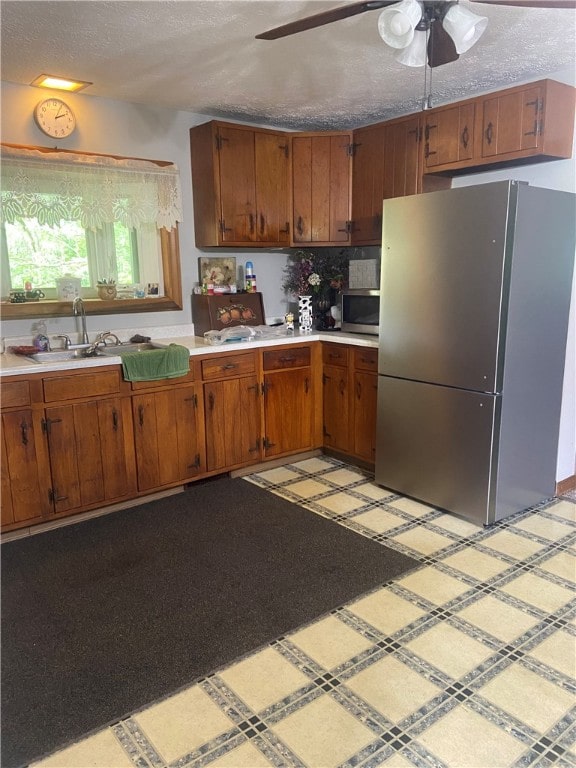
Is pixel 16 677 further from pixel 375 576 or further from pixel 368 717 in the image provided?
pixel 375 576

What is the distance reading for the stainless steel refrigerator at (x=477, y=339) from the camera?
2.80 metres

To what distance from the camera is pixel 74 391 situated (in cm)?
300

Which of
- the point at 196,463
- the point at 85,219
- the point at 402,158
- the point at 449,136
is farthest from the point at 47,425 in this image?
the point at 449,136

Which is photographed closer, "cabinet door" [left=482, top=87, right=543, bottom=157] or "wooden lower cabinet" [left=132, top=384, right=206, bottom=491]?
"cabinet door" [left=482, top=87, right=543, bottom=157]

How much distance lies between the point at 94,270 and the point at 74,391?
3.04 feet

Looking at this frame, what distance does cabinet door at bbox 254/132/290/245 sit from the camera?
3.90 metres

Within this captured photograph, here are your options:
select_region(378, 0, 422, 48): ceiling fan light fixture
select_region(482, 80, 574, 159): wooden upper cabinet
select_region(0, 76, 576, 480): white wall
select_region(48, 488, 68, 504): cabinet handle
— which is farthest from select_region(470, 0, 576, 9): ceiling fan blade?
select_region(48, 488, 68, 504): cabinet handle

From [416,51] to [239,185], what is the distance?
1821 mm

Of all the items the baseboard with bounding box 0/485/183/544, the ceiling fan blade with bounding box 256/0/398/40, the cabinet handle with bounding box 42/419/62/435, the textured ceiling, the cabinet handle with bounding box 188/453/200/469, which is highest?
the textured ceiling

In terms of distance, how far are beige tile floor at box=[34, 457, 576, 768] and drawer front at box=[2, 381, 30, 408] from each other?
162cm

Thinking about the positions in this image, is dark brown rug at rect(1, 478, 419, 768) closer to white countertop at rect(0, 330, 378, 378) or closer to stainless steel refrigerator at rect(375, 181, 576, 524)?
stainless steel refrigerator at rect(375, 181, 576, 524)

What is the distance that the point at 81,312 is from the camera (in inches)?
135

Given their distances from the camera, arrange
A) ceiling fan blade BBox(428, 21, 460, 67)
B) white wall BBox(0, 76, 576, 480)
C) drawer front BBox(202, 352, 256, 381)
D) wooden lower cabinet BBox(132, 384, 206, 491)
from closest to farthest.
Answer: ceiling fan blade BBox(428, 21, 460, 67) < white wall BBox(0, 76, 576, 480) < wooden lower cabinet BBox(132, 384, 206, 491) < drawer front BBox(202, 352, 256, 381)

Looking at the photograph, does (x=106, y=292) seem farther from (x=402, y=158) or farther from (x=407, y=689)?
(x=407, y=689)
